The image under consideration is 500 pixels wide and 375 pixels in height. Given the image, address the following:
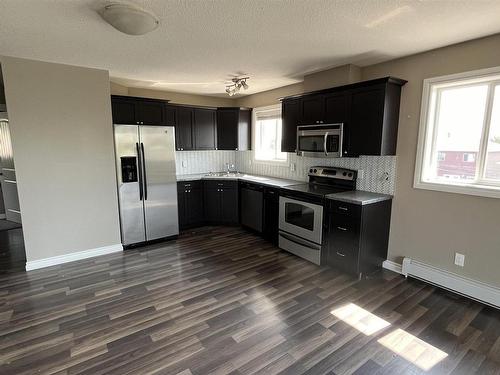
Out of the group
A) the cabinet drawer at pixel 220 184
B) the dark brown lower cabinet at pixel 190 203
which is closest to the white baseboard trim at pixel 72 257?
the dark brown lower cabinet at pixel 190 203

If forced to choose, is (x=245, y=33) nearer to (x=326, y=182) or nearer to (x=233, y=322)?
(x=326, y=182)

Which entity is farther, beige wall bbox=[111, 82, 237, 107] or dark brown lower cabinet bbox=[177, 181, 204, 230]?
dark brown lower cabinet bbox=[177, 181, 204, 230]

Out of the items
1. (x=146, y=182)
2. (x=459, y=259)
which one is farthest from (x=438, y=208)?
(x=146, y=182)

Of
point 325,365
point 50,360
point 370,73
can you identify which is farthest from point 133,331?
point 370,73

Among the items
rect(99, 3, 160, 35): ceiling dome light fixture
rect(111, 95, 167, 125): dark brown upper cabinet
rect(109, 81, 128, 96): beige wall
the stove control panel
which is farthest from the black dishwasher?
rect(99, 3, 160, 35): ceiling dome light fixture

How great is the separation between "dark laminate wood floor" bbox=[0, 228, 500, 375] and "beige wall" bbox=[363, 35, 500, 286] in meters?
0.42

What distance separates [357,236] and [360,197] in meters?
0.47

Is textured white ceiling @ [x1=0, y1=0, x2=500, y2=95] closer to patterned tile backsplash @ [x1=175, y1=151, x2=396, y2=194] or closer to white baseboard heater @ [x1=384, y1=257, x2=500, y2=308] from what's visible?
patterned tile backsplash @ [x1=175, y1=151, x2=396, y2=194]

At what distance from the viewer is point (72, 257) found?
3.78 metres

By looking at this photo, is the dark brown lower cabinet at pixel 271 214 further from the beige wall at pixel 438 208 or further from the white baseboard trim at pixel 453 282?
the white baseboard trim at pixel 453 282

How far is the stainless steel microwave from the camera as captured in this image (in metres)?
3.52

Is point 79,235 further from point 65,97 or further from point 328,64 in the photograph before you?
point 328,64

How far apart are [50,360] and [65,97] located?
3.01m

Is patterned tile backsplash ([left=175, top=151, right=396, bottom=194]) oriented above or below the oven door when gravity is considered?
above
